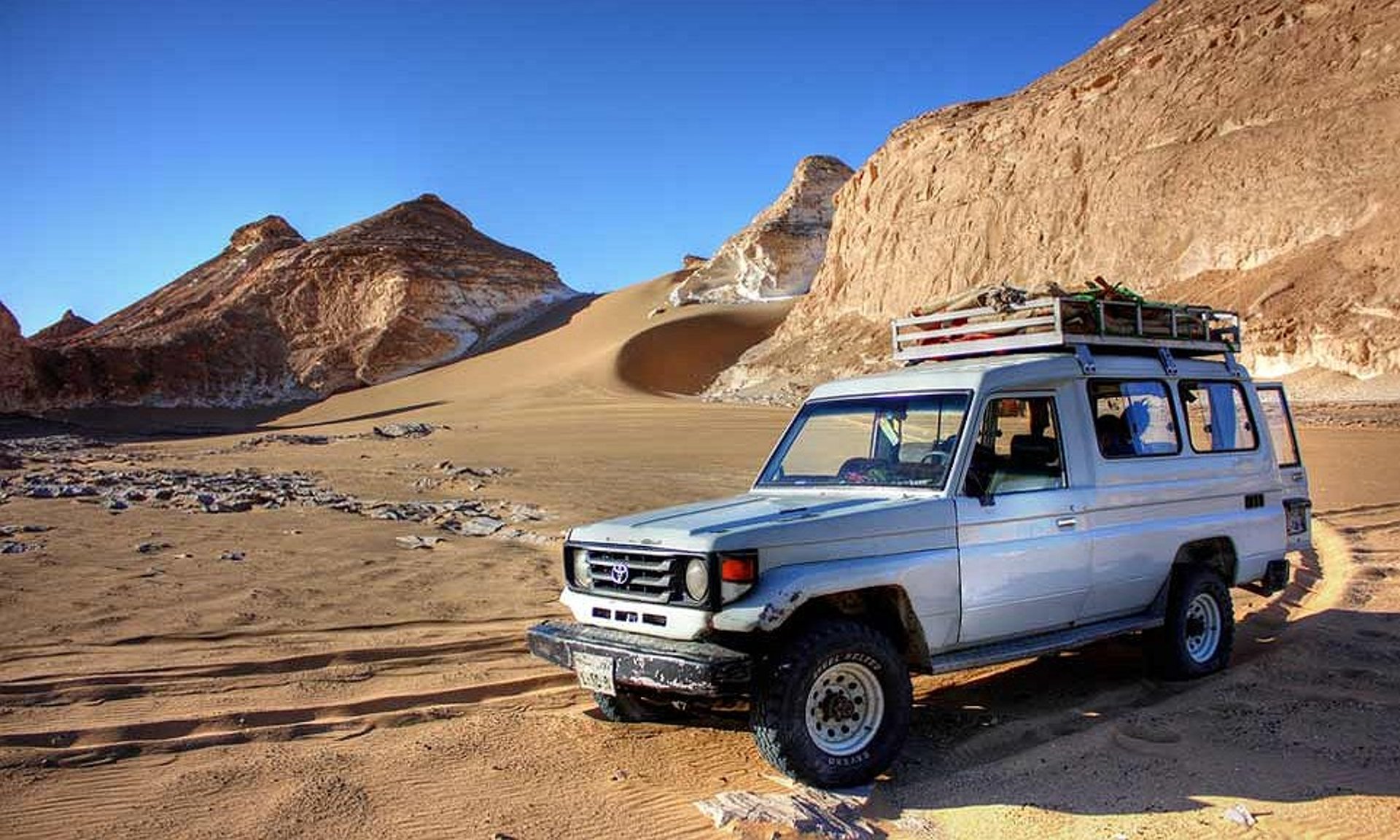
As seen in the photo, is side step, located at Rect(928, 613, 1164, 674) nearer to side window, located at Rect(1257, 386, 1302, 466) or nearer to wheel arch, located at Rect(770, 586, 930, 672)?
wheel arch, located at Rect(770, 586, 930, 672)

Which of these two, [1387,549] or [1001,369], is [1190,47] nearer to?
[1387,549]

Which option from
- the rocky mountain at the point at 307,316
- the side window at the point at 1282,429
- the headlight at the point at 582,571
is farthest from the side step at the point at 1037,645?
the rocky mountain at the point at 307,316

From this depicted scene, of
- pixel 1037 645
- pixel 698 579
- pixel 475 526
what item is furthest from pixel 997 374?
pixel 475 526

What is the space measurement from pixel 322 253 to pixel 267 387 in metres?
13.1

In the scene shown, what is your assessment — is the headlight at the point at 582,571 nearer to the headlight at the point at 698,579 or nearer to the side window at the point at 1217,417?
the headlight at the point at 698,579

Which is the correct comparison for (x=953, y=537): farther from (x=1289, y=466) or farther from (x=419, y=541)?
(x=419, y=541)

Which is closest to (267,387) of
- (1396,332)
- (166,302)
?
(166,302)

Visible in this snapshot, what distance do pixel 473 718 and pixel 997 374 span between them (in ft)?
11.8

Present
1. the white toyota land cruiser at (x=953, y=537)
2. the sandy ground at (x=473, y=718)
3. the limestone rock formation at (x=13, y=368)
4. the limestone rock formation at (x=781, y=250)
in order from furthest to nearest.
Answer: the limestone rock formation at (x=781, y=250) < the limestone rock formation at (x=13, y=368) < the white toyota land cruiser at (x=953, y=537) < the sandy ground at (x=473, y=718)

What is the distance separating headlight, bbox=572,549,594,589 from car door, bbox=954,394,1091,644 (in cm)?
194

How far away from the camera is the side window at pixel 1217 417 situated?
7.05 m

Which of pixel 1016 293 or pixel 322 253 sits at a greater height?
pixel 322 253

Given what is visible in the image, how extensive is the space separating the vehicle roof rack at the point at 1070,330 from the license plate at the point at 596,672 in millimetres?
3045

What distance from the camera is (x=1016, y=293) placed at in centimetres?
688
